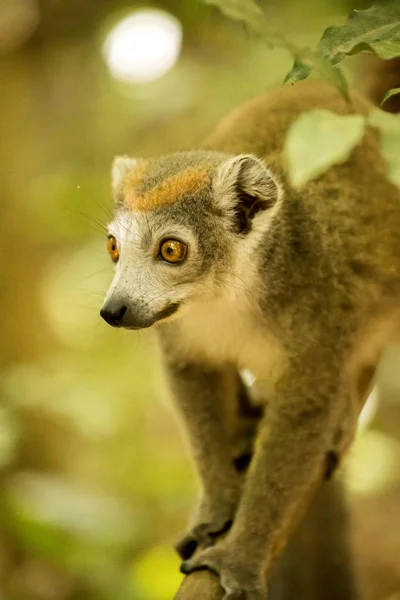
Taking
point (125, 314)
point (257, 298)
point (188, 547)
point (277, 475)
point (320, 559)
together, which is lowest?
point (320, 559)

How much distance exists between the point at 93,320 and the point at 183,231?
2353mm

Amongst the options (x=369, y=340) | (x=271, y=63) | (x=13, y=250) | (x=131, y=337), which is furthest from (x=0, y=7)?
(x=369, y=340)

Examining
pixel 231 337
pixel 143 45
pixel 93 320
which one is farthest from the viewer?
pixel 143 45

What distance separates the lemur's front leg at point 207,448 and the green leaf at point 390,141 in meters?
1.57

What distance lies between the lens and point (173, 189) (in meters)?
2.08

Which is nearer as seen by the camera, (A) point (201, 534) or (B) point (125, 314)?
(B) point (125, 314)

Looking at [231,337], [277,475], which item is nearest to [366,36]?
[231,337]

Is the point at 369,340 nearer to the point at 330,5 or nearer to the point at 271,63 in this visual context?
the point at 330,5

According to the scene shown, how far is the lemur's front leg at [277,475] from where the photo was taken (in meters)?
2.36

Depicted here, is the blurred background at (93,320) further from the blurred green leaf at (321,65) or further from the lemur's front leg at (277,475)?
the blurred green leaf at (321,65)

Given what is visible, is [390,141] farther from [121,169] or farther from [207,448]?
[207,448]

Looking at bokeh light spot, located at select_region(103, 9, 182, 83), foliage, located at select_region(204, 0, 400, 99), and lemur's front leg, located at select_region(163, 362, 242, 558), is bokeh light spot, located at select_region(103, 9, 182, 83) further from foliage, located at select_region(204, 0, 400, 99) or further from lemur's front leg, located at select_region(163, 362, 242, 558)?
foliage, located at select_region(204, 0, 400, 99)

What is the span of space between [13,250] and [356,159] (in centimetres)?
251

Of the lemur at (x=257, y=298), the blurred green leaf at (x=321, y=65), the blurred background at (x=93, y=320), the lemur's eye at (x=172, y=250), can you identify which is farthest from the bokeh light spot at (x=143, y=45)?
the blurred green leaf at (x=321, y=65)
